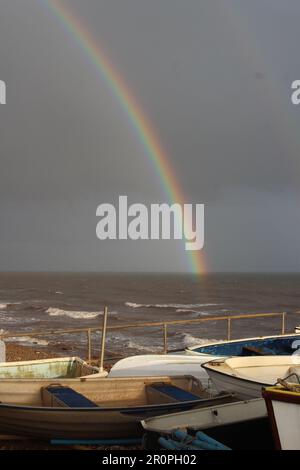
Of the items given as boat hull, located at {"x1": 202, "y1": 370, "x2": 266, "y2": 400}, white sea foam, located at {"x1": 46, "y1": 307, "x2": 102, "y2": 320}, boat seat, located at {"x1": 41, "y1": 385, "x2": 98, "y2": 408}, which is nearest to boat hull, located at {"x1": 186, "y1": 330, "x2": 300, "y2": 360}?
boat hull, located at {"x1": 202, "y1": 370, "x2": 266, "y2": 400}

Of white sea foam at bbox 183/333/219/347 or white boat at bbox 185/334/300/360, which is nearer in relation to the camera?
white boat at bbox 185/334/300/360

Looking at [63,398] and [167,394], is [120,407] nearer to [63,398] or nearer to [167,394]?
[63,398]

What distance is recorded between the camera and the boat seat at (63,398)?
27.6ft

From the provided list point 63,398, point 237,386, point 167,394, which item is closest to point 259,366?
point 237,386

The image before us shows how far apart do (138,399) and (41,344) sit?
21198 millimetres

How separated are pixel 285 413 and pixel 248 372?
289 centimetres

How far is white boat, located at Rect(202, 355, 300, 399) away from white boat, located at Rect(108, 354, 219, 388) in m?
1.38

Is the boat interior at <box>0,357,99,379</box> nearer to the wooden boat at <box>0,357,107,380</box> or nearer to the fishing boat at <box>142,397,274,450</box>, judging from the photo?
the wooden boat at <box>0,357,107,380</box>

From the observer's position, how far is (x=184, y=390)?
9453mm

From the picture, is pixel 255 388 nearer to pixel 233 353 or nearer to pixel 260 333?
pixel 233 353

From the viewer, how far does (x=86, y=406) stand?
27.5 feet

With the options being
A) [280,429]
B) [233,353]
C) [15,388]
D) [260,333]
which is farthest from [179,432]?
[260,333]

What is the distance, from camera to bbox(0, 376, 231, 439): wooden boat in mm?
8117

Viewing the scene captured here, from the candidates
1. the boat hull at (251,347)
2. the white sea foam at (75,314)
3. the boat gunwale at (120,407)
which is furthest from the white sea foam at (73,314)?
the boat gunwale at (120,407)
